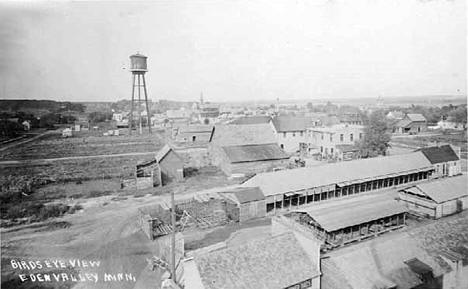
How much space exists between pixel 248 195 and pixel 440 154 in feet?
57.4

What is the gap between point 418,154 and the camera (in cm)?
2494

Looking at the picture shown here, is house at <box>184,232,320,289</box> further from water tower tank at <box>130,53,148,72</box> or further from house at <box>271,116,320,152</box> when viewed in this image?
house at <box>271,116,320,152</box>

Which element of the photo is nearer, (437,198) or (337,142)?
(437,198)

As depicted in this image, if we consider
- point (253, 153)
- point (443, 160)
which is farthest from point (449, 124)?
point (253, 153)

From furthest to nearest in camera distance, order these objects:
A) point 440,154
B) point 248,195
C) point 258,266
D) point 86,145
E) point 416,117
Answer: point 416,117
point 86,145
point 440,154
point 248,195
point 258,266

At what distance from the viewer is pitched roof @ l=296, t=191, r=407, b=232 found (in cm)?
1355

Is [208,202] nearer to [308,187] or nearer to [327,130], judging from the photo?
[308,187]

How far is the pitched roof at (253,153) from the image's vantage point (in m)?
26.6

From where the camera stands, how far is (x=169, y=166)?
2347 centimetres

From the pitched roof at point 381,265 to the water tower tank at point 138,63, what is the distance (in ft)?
40.2

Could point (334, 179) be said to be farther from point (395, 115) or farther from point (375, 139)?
point (395, 115)

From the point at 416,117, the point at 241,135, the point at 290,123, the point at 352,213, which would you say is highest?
the point at 416,117

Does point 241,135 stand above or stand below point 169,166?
above

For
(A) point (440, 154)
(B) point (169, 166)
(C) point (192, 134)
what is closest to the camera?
(B) point (169, 166)
